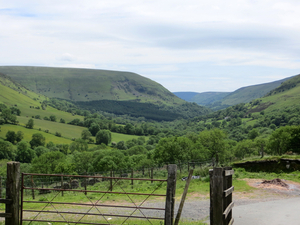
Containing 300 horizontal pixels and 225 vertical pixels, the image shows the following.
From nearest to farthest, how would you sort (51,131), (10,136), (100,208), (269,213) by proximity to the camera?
1. (269,213)
2. (100,208)
3. (10,136)
4. (51,131)

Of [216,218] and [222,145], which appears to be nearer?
[216,218]

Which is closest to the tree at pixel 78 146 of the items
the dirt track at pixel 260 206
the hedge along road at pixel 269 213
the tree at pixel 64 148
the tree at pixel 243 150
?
the tree at pixel 64 148

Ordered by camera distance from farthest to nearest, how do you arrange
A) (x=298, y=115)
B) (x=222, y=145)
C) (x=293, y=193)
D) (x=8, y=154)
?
(x=298, y=115)
(x=8, y=154)
(x=222, y=145)
(x=293, y=193)

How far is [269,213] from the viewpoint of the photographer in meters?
11.9

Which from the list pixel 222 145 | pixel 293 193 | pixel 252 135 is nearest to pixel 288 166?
pixel 293 193

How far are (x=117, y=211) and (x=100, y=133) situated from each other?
13075cm

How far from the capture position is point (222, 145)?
68.4 metres

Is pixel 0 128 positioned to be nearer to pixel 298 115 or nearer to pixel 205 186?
pixel 205 186

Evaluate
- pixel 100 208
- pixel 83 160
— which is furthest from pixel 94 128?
pixel 100 208

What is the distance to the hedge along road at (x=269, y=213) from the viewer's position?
34.7ft

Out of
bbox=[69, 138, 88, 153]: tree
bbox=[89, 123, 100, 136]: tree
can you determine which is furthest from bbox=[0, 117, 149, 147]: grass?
bbox=[69, 138, 88, 153]: tree

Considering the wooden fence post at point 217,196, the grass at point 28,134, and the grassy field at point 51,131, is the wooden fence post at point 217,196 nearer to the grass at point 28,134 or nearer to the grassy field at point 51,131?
the grassy field at point 51,131

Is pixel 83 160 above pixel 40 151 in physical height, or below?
below

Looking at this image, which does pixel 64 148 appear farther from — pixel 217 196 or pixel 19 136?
pixel 217 196
